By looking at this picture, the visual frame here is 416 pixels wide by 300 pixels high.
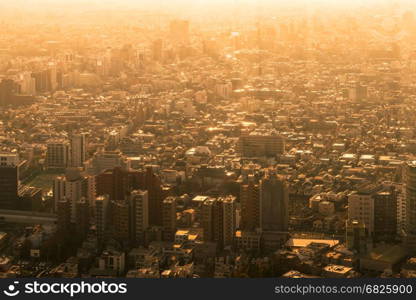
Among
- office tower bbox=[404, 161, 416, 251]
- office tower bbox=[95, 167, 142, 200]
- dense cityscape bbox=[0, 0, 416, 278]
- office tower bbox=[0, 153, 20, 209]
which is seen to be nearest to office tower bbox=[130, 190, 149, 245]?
dense cityscape bbox=[0, 0, 416, 278]

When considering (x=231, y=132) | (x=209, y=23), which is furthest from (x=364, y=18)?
(x=231, y=132)

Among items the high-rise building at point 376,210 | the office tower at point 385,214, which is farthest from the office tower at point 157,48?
the office tower at point 385,214

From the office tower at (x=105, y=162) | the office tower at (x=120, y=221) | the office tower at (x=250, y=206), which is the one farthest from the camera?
the office tower at (x=105, y=162)

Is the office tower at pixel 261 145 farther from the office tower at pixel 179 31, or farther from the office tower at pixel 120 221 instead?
the office tower at pixel 179 31

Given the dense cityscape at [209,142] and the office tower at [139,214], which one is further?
the office tower at [139,214]

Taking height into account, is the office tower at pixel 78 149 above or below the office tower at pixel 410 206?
below

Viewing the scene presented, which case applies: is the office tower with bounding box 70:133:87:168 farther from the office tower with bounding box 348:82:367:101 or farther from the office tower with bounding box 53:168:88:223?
the office tower with bounding box 348:82:367:101

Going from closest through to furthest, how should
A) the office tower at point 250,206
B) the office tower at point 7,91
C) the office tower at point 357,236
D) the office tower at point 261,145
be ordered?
the office tower at point 357,236 < the office tower at point 250,206 < the office tower at point 261,145 < the office tower at point 7,91

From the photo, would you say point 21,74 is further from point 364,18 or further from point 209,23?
point 364,18
